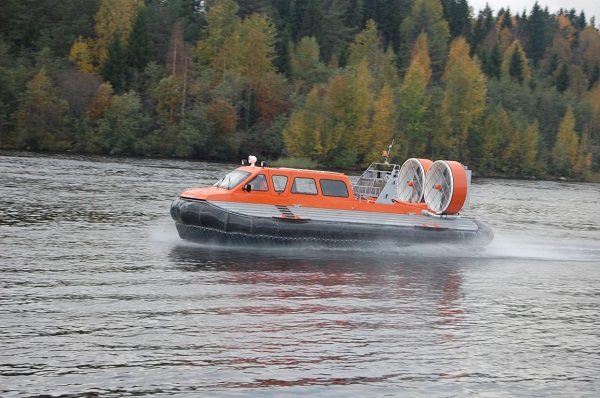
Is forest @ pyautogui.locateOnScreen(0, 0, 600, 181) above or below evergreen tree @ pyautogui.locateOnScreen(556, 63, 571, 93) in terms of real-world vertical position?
below

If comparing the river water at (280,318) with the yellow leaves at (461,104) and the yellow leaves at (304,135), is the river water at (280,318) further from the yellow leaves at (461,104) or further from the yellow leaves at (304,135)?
the yellow leaves at (461,104)

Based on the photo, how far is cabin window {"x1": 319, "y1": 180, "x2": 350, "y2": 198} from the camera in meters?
21.1

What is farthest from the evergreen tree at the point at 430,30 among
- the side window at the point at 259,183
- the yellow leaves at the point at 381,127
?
the side window at the point at 259,183

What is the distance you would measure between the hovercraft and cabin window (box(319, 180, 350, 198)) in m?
0.03

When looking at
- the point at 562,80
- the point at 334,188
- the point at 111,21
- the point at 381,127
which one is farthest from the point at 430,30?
the point at 334,188

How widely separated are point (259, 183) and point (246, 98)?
61955mm

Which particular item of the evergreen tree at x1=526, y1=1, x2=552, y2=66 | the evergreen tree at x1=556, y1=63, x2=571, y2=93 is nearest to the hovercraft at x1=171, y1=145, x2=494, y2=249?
the evergreen tree at x1=556, y1=63, x2=571, y2=93

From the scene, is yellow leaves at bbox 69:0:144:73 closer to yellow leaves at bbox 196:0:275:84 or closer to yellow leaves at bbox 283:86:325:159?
yellow leaves at bbox 196:0:275:84

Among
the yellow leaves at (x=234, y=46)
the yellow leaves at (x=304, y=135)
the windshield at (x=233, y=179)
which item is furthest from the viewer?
the yellow leaves at (x=234, y=46)

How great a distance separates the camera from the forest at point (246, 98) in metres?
71.2

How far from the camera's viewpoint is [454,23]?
14550 centimetres

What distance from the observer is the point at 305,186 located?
68.7 feet

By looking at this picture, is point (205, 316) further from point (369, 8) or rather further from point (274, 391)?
point (369, 8)

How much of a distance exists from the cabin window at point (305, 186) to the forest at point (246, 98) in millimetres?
49551
